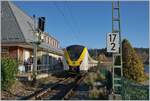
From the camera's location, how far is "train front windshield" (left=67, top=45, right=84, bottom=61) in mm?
32469

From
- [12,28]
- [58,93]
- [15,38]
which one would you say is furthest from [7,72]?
[12,28]

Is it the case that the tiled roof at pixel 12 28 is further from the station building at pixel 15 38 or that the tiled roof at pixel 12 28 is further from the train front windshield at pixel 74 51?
the train front windshield at pixel 74 51

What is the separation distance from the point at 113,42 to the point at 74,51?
61.6 ft

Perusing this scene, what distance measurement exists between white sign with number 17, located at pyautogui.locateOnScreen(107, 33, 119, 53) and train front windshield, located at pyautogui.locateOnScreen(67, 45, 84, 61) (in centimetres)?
1825

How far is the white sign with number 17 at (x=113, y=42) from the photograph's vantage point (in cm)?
1400

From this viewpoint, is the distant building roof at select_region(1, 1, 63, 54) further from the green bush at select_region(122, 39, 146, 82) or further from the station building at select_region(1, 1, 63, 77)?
the green bush at select_region(122, 39, 146, 82)

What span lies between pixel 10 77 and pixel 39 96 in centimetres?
249

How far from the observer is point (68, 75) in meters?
35.5

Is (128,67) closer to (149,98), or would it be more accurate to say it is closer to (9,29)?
(9,29)

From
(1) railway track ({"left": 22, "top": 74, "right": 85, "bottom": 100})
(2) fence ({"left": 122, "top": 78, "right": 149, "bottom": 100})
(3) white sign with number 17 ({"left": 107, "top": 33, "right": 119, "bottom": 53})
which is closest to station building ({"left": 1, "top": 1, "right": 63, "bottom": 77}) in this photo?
(1) railway track ({"left": 22, "top": 74, "right": 85, "bottom": 100})

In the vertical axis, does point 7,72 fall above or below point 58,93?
above

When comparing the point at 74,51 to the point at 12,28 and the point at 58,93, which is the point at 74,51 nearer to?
the point at 12,28

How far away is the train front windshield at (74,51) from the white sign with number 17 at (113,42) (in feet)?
59.9

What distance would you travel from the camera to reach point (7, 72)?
58.3 feet
